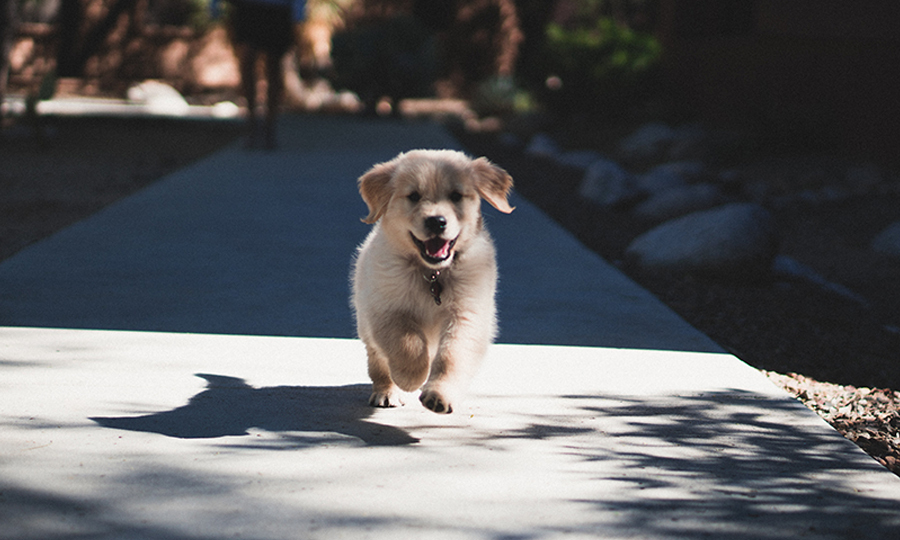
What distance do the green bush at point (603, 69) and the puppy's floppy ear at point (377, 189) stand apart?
14.4m

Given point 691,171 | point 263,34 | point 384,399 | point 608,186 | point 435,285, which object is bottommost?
point 384,399

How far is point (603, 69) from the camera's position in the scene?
58.9 ft

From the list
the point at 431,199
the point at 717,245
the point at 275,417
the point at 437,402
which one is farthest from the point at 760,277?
the point at 275,417

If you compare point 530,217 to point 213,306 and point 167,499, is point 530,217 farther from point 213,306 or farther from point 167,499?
point 167,499

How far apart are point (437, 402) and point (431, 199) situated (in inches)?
31.6

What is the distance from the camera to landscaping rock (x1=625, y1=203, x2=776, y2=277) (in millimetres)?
7070

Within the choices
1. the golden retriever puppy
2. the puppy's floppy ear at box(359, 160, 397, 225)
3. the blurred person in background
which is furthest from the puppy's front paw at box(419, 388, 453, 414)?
the blurred person in background

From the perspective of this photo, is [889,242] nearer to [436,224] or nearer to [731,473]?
[731,473]

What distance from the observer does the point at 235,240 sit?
A: 7.83 m

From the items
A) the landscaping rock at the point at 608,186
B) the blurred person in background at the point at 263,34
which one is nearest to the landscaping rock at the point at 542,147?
the landscaping rock at the point at 608,186

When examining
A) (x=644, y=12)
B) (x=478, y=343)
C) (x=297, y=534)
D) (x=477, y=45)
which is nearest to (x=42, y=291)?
(x=478, y=343)

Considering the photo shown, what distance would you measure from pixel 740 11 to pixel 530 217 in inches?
441

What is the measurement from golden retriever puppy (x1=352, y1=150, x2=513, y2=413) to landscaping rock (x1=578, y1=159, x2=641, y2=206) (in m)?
6.74

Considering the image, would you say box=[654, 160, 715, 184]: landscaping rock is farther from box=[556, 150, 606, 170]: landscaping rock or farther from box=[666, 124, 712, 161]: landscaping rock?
box=[556, 150, 606, 170]: landscaping rock
